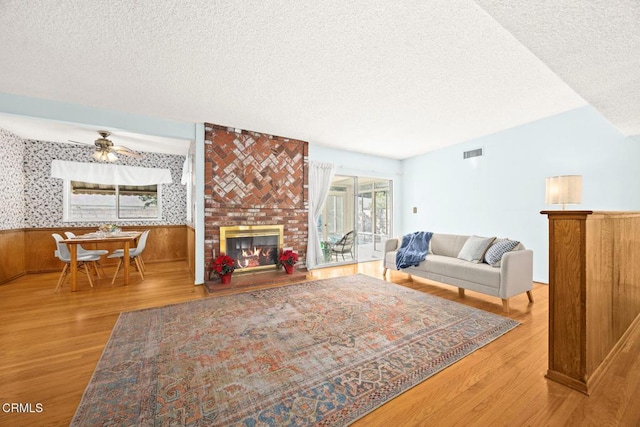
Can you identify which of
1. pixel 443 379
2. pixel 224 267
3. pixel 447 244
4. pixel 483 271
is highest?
pixel 447 244

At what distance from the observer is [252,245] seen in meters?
4.73

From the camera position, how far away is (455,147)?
5.52 m

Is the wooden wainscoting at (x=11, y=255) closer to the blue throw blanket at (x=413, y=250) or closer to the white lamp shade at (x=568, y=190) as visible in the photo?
the blue throw blanket at (x=413, y=250)

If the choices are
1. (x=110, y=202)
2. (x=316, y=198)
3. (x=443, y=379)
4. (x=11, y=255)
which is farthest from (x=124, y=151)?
(x=443, y=379)

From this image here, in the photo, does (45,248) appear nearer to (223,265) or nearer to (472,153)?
(223,265)

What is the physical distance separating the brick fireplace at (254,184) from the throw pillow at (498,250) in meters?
3.23

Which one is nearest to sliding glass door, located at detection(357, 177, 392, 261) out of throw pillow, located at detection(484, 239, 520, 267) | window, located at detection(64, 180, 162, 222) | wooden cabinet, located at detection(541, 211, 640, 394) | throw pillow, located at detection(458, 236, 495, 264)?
throw pillow, located at detection(458, 236, 495, 264)

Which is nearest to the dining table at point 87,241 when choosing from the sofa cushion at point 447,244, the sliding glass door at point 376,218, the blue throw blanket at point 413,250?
the blue throw blanket at point 413,250

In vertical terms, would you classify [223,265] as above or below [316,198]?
below

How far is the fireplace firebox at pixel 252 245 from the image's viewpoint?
4.46 metres

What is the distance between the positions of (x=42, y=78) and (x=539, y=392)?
542cm

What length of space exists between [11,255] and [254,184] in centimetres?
438

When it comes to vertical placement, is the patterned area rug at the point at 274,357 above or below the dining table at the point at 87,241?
below

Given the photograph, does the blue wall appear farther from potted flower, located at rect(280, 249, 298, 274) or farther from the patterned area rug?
potted flower, located at rect(280, 249, 298, 274)
